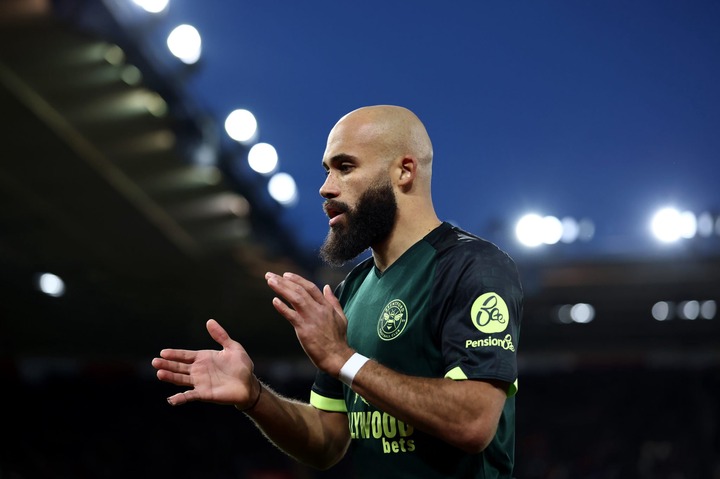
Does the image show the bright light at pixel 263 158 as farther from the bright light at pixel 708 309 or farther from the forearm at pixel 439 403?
the forearm at pixel 439 403

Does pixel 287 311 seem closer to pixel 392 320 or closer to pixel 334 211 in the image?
pixel 392 320

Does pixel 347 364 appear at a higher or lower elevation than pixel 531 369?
lower

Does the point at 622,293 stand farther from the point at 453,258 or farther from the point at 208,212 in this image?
the point at 453,258

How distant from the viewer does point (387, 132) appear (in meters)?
3.38

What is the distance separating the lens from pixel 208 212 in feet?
49.0

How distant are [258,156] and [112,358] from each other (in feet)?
46.1

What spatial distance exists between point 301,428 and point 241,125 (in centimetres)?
1028

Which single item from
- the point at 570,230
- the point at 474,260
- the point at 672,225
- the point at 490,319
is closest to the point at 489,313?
the point at 490,319

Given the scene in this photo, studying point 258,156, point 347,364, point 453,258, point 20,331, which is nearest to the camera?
point 347,364

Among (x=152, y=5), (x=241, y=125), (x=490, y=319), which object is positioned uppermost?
(x=241, y=125)

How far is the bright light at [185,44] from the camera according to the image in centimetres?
1101

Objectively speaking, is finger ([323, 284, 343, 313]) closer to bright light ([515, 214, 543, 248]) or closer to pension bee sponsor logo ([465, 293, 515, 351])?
pension bee sponsor logo ([465, 293, 515, 351])

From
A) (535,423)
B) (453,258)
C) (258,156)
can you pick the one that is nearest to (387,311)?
(453,258)

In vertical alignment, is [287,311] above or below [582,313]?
below
